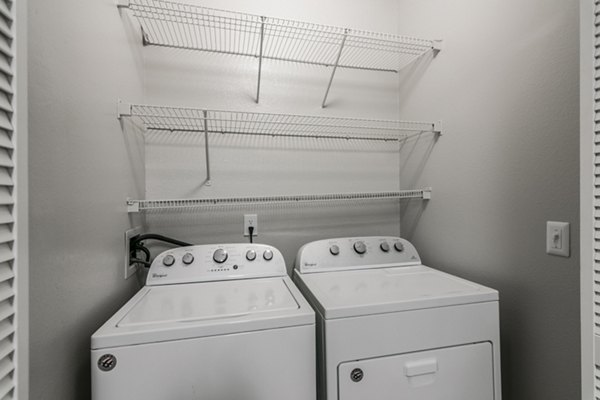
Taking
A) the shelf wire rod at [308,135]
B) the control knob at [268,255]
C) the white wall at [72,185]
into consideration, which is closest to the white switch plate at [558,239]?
the shelf wire rod at [308,135]

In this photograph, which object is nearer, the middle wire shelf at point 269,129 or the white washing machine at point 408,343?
the white washing machine at point 408,343

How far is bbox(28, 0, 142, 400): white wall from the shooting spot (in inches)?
27.6

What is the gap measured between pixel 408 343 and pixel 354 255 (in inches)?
24.1

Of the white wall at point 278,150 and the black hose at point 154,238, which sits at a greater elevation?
the white wall at point 278,150

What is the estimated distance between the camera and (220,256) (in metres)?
1.38

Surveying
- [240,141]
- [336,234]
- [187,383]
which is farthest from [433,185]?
[187,383]

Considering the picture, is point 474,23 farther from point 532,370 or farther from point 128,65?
point 128,65

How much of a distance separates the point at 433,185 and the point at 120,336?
5.32 feet

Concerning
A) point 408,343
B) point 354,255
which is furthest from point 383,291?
point 354,255

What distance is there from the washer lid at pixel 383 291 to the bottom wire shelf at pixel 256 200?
456 millimetres

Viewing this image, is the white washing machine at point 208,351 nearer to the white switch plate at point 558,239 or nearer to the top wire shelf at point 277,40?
the white switch plate at point 558,239

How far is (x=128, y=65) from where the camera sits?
1.31 metres

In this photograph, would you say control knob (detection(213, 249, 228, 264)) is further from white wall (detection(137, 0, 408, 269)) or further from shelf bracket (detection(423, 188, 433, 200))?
shelf bracket (detection(423, 188, 433, 200))

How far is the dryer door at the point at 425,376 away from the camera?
36.3 inches
